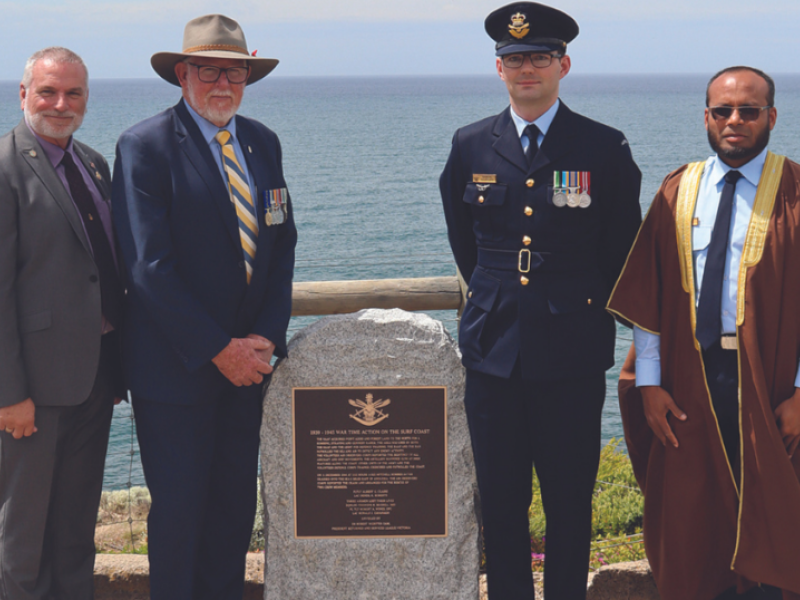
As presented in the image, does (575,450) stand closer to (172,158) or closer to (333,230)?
(172,158)

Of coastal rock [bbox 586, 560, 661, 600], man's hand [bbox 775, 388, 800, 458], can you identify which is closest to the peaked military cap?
man's hand [bbox 775, 388, 800, 458]

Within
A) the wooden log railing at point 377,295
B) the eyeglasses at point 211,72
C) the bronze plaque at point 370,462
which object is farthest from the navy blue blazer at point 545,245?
the eyeglasses at point 211,72

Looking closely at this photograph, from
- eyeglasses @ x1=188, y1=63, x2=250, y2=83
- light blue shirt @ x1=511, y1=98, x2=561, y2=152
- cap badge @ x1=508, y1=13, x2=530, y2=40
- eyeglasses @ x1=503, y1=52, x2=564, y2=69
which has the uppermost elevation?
cap badge @ x1=508, y1=13, x2=530, y2=40

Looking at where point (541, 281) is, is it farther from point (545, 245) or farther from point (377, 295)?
point (377, 295)

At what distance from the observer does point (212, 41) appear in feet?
10.1

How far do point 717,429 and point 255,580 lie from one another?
6.73 feet

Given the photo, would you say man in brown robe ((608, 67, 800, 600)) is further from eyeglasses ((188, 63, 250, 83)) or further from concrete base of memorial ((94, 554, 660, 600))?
eyeglasses ((188, 63, 250, 83))

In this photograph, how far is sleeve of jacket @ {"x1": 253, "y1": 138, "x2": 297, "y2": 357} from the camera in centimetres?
319

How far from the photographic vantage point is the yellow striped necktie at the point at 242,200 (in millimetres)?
3156

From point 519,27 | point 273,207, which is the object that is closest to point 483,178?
point 519,27

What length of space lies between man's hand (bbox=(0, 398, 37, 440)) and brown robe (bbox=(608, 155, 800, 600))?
6.76 feet

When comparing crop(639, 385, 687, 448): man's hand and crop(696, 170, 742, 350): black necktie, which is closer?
crop(696, 170, 742, 350): black necktie

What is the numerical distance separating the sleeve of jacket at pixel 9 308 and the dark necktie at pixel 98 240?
0.77 feet

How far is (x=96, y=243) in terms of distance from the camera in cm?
312
